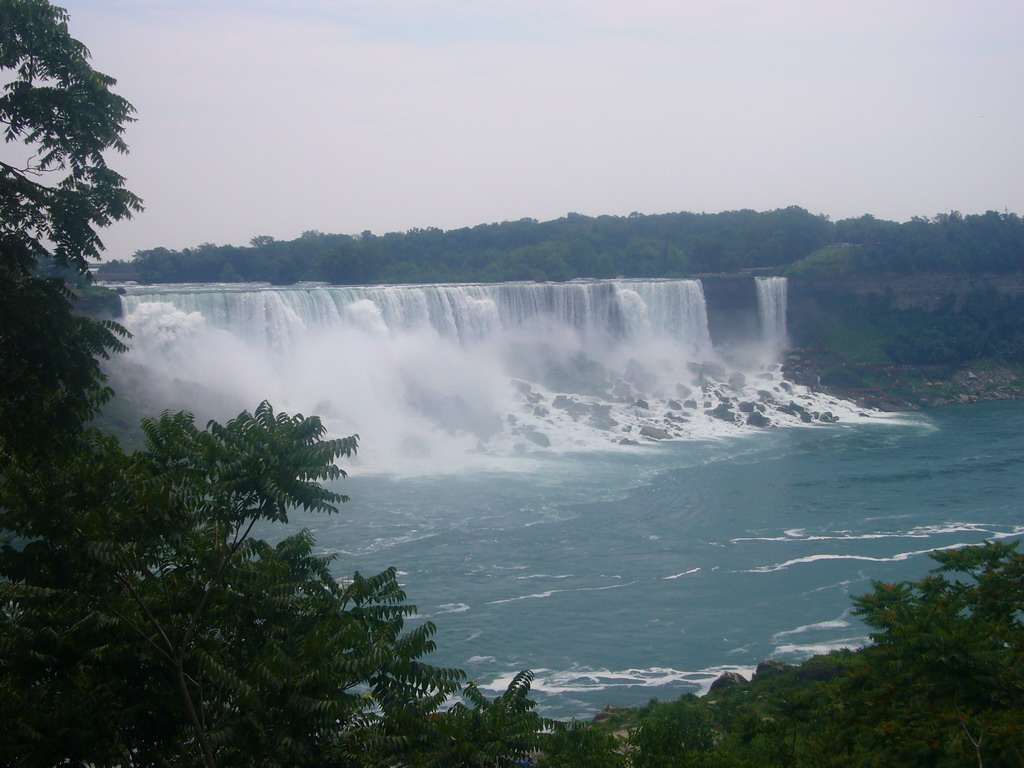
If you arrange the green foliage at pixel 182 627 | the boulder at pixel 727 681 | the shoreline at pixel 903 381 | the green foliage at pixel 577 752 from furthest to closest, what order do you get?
the shoreline at pixel 903 381 → the boulder at pixel 727 681 → the green foliage at pixel 577 752 → the green foliage at pixel 182 627

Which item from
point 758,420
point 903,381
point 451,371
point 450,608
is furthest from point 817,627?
point 903,381

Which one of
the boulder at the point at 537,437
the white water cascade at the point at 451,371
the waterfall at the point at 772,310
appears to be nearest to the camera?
the white water cascade at the point at 451,371

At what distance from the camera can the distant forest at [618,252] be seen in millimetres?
36875

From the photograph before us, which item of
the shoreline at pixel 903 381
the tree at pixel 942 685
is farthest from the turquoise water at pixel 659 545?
the shoreline at pixel 903 381

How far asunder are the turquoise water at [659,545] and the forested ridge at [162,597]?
4488mm

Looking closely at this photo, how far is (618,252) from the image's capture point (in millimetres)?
47312

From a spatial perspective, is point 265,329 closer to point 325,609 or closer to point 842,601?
point 842,601

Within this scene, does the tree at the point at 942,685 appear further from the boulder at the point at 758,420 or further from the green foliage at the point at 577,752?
the boulder at the point at 758,420

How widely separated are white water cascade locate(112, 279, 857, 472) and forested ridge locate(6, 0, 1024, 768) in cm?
1483

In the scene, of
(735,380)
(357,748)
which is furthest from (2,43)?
(735,380)

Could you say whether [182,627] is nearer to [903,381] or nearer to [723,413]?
[723,413]

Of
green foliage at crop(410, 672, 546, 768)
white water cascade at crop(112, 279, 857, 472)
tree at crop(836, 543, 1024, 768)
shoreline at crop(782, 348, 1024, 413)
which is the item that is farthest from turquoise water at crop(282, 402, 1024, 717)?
shoreline at crop(782, 348, 1024, 413)

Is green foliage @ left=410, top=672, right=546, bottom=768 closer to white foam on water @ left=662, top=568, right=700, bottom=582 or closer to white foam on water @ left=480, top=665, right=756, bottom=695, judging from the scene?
white foam on water @ left=480, top=665, right=756, bottom=695

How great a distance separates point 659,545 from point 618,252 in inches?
1364
